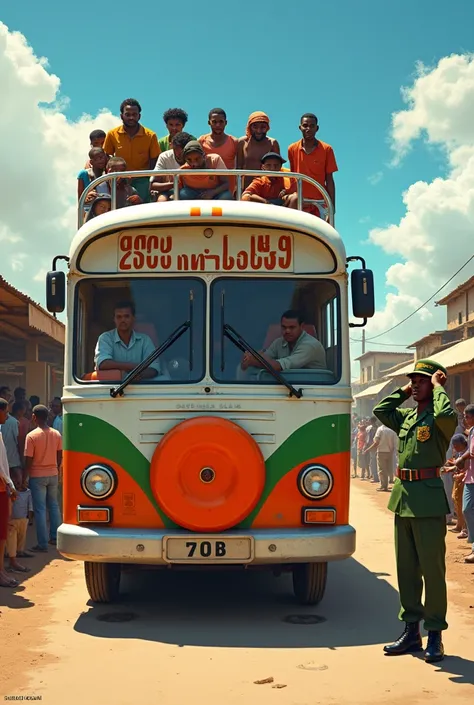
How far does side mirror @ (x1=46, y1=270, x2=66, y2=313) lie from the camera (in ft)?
24.0

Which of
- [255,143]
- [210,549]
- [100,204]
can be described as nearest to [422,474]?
[210,549]

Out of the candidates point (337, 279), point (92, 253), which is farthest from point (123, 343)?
point (337, 279)

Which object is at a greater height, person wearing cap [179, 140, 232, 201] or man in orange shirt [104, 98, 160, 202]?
man in orange shirt [104, 98, 160, 202]

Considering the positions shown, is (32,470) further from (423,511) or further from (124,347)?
(423,511)

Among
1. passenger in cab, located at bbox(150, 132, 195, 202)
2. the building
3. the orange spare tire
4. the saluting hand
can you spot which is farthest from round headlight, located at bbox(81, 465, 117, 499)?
the building

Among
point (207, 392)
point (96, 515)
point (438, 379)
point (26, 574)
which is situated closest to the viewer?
point (438, 379)

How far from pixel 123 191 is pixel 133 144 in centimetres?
161

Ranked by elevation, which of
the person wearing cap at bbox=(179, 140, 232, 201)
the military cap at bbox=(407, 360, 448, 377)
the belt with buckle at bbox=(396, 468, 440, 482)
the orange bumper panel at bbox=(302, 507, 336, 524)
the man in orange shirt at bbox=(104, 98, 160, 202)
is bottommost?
the orange bumper panel at bbox=(302, 507, 336, 524)

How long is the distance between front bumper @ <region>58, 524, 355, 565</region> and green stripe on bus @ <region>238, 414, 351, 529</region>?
10.6 inches

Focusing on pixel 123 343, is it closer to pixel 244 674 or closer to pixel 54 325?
pixel 244 674

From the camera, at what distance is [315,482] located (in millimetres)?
7047

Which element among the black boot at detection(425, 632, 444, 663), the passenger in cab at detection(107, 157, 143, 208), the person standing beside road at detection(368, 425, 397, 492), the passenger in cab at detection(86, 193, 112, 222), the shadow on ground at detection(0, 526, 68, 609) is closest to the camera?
Answer: the black boot at detection(425, 632, 444, 663)

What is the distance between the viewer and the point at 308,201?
8.13m

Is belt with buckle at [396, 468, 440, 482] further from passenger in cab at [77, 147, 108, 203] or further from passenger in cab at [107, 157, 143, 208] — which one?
passenger in cab at [77, 147, 108, 203]
